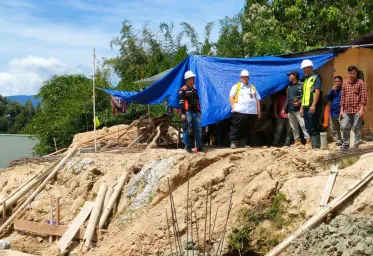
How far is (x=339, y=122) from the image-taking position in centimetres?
989

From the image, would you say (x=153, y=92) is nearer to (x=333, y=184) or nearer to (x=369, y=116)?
(x=369, y=116)

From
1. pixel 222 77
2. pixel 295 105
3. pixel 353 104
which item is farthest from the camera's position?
pixel 222 77

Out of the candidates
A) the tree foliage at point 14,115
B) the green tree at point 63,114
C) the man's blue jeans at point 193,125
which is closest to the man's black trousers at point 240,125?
the man's blue jeans at point 193,125

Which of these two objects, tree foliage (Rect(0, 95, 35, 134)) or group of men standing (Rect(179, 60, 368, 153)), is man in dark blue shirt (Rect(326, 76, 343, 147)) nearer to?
group of men standing (Rect(179, 60, 368, 153))

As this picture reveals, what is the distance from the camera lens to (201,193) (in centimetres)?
850

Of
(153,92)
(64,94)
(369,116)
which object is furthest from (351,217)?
(64,94)

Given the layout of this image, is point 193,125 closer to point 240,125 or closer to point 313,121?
point 240,125

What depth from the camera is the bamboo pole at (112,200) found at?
9.33 meters

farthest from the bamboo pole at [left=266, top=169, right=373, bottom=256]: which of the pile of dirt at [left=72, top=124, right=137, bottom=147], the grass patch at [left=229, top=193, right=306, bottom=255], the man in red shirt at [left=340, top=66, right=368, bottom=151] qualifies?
the pile of dirt at [left=72, top=124, right=137, bottom=147]

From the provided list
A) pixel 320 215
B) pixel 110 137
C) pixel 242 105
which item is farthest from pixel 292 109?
pixel 110 137

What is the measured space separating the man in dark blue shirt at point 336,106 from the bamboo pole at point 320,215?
3.07m

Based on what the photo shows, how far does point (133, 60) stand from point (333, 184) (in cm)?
2766

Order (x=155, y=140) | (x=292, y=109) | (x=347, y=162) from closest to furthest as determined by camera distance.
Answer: (x=347, y=162)
(x=292, y=109)
(x=155, y=140)

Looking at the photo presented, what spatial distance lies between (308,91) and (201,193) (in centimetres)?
279
